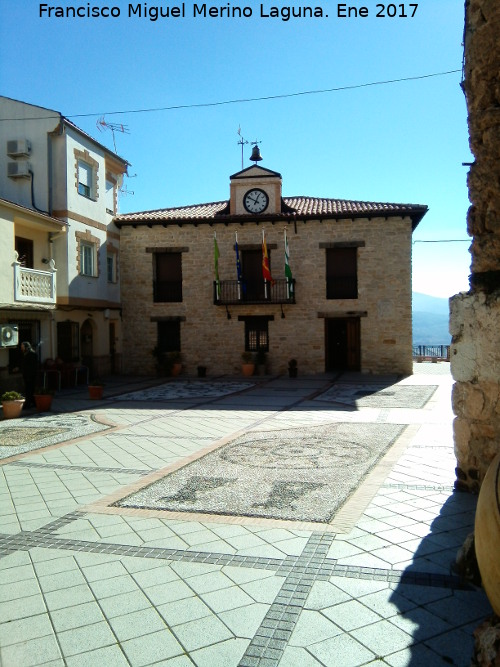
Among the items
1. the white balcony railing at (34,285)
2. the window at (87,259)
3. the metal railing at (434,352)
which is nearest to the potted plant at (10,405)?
the white balcony railing at (34,285)

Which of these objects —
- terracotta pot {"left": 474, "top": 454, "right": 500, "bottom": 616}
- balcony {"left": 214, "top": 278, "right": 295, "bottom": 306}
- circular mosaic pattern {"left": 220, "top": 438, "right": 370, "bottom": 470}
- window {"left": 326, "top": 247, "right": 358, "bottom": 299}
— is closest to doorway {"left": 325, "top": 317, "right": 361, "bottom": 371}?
window {"left": 326, "top": 247, "right": 358, "bottom": 299}

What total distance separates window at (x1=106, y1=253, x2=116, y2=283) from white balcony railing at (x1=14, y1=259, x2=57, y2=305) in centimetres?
433

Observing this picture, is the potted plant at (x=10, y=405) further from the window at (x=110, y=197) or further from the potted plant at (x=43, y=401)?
the window at (x=110, y=197)

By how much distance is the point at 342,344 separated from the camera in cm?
2075

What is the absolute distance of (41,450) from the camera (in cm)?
791

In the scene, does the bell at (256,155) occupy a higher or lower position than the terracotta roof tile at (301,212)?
higher

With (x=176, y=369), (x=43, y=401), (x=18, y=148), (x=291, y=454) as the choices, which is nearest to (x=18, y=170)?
(x=18, y=148)

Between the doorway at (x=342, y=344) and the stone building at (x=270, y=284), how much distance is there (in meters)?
0.04

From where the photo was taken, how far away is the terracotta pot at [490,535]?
2.35m

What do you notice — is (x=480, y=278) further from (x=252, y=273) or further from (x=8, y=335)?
(x=252, y=273)

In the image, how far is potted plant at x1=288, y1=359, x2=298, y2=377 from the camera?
64.5ft

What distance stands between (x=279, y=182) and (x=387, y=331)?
281 inches

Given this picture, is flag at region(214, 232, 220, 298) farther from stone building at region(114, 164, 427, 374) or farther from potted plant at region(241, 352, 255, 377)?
potted plant at region(241, 352, 255, 377)

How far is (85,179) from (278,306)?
8.30 meters
